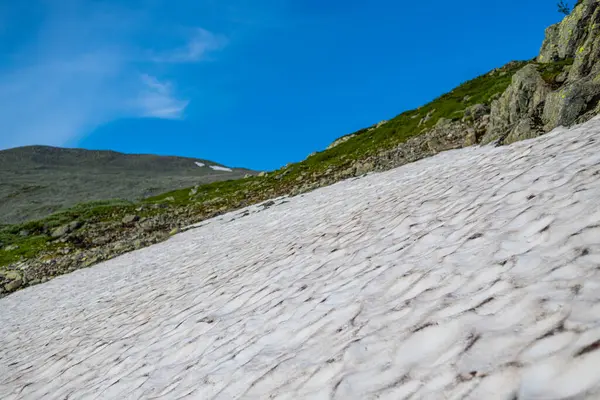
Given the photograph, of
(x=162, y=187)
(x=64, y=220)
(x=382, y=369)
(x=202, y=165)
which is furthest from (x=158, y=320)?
(x=202, y=165)

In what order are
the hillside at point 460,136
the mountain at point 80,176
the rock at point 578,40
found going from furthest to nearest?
the mountain at point 80,176 → the rock at point 578,40 → the hillside at point 460,136

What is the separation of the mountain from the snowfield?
281 ft

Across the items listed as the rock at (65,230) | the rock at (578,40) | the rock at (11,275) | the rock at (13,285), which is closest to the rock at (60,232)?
the rock at (65,230)

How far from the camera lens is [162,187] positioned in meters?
107

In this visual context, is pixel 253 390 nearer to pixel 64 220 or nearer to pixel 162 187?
pixel 64 220

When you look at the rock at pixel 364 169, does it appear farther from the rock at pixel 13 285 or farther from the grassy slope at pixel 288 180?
the rock at pixel 13 285

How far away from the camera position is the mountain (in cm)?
9969

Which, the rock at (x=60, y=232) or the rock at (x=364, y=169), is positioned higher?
the rock at (x=60, y=232)

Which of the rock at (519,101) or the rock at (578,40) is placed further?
the rock at (519,101)

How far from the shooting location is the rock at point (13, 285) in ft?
76.5

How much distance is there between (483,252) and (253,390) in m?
3.21

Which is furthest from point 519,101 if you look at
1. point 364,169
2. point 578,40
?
point 578,40

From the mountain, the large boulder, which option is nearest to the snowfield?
the large boulder

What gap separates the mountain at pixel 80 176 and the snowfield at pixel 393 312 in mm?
85606
